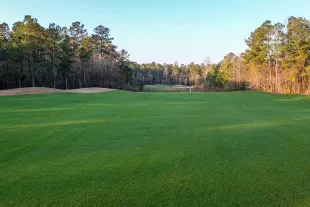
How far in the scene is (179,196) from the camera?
271 centimetres

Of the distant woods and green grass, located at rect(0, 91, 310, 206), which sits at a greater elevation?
the distant woods

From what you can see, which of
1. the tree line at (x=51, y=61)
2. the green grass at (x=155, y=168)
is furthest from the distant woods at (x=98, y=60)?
the green grass at (x=155, y=168)

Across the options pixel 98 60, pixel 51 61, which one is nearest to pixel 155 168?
pixel 51 61

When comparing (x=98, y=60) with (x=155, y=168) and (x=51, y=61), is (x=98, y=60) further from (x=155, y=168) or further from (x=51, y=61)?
(x=155, y=168)

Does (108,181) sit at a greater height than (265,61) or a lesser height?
lesser

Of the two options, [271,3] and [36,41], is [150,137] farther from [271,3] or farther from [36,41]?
[36,41]

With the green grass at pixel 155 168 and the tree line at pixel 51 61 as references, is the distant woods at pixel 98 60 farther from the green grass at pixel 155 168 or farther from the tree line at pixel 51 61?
the green grass at pixel 155 168

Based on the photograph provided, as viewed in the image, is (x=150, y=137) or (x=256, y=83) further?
(x=256, y=83)

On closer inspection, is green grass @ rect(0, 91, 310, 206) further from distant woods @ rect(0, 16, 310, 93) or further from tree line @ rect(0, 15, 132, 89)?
tree line @ rect(0, 15, 132, 89)

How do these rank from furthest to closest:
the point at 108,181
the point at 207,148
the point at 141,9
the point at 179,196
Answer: the point at 141,9
the point at 207,148
the point at 108,181
the point at 179,196

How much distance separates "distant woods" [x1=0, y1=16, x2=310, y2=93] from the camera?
30388mm

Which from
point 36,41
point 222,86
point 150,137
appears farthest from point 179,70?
point 150,137

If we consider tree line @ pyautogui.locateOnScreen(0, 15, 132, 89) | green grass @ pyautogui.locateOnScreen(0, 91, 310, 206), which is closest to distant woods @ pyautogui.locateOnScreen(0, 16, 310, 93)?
tree line @ pyautogui.locateOnScreen(0, 15, 132, 89)

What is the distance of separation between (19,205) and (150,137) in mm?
3606
